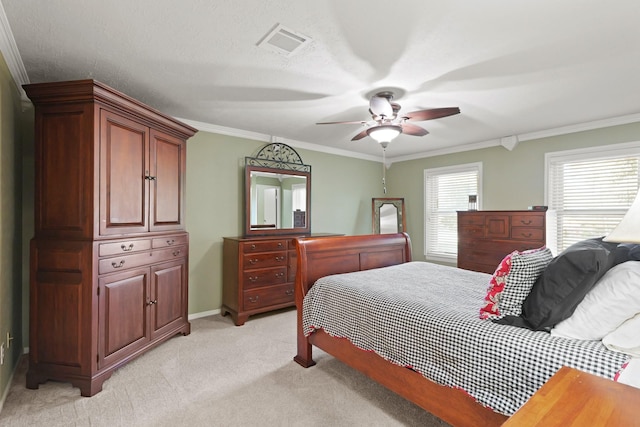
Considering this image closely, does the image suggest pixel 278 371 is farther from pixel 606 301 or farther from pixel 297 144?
pixel 297 144

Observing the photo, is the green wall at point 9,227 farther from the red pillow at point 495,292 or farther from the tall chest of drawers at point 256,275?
the red pillow at point 495,292

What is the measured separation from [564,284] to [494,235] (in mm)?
2994

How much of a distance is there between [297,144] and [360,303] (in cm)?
306

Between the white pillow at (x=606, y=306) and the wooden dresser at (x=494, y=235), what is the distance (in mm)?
2721

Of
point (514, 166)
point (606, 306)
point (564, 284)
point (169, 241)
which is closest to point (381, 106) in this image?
point (564, 284)

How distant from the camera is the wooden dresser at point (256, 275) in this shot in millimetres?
3537

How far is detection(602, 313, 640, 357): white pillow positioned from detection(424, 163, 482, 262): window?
3.74 meters

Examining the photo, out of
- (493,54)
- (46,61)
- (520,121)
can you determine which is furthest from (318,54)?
(520,121)

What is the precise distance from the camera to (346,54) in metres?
2.12

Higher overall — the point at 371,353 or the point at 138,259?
the point at 138,259

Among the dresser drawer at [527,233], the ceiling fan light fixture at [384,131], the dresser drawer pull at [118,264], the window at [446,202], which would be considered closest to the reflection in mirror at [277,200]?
the dresser drawer pull at [118,264]

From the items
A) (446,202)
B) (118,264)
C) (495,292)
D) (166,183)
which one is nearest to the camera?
(495,292)

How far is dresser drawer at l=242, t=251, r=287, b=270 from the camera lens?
11.7 feet

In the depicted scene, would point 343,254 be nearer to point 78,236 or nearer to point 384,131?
point 384,131
